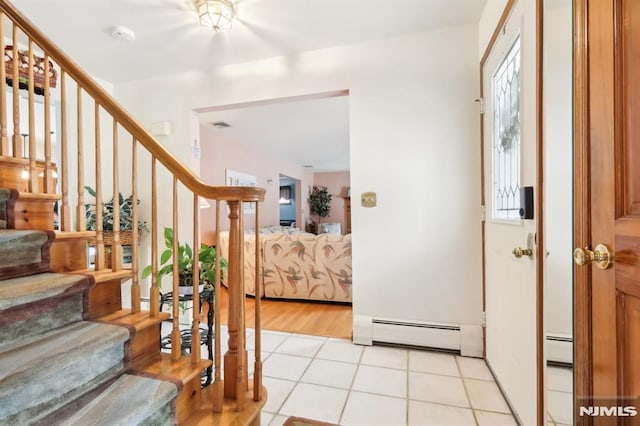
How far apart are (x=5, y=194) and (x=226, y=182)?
11.9 feet

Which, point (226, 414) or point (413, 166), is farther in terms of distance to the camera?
point (413, 166)

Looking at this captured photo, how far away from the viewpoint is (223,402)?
1.32 metres

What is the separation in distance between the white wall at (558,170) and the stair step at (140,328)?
5.39 ft

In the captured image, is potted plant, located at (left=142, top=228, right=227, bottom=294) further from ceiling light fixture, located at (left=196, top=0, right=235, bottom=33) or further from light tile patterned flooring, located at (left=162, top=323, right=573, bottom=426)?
ceiling light fixture, located at (left=196, top=0, right=235, bottom=33)

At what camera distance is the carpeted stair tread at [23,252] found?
1.28 meters

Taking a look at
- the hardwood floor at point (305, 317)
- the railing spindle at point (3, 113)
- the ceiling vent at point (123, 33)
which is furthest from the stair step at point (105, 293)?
the ceiling vent at point (123, 33)

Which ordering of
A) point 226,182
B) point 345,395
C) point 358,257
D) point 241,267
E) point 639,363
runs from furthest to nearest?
1. point 226,182
2. point 358,257
3. point 345,395
4. point 241,267
5. point 639,363

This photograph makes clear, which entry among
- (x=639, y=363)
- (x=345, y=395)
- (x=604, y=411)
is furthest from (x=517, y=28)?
(x=345, y=395)

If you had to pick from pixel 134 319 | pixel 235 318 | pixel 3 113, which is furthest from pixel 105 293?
pixel 3 113

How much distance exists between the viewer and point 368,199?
2.38m

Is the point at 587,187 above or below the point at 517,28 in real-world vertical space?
below

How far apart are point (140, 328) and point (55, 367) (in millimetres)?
330

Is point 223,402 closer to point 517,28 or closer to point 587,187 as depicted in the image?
point 587,187

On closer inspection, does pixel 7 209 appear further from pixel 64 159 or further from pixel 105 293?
pixel 105 293
